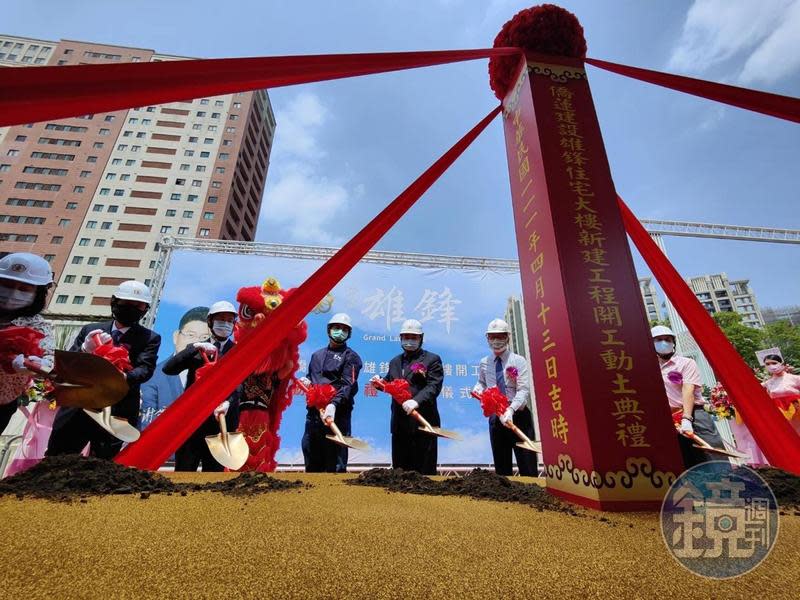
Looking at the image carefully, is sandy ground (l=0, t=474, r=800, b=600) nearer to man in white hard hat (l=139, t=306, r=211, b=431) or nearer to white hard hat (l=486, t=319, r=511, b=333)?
white hard hat (l=486, t=319, r=511, b=333)

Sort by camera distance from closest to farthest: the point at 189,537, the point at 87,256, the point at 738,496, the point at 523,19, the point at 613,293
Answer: the point at 189,537
the point at 738,496
the point at 613,293
the point at 523,19
the point at 87,256

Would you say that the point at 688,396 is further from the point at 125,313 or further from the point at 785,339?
the point at 785,339

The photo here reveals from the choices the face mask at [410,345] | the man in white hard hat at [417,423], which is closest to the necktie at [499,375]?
the man in white hard hat at [417,423]

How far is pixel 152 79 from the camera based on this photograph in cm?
143

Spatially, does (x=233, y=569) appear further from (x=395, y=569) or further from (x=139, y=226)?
(x=139, y=226)

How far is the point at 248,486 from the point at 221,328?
2.23 metres

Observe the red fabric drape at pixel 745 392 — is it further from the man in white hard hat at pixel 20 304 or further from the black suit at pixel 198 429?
the man in white hard hat at pixel 20 304

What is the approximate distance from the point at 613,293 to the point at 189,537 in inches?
68.8

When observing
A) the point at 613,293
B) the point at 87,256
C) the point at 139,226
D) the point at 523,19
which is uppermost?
the point at 139,226

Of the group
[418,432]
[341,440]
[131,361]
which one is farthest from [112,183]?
[418,432]

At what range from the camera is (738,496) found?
4.57ft

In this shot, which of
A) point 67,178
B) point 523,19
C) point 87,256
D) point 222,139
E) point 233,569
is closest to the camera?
point 233,569

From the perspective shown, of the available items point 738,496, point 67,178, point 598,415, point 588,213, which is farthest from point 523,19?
point 67,178

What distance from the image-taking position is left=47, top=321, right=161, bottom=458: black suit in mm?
2568
